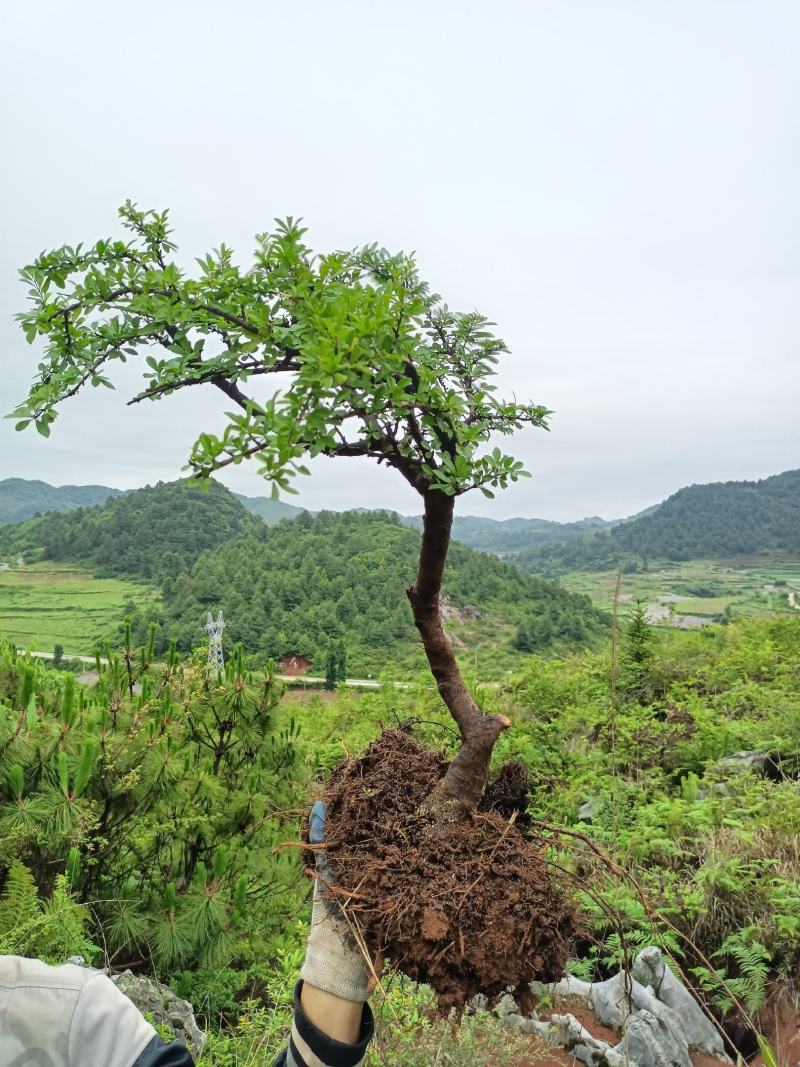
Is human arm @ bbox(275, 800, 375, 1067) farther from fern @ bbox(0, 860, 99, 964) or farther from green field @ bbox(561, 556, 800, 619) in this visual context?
green field @ bbox(561, 556, 800, 619)

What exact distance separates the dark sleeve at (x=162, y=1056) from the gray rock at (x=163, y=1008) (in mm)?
2251

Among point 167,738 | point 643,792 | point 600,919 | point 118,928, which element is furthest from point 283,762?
point 643,792

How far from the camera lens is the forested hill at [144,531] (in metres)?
49.1

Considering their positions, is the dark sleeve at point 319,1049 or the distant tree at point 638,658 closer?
the dark sleeve at point 319,1049

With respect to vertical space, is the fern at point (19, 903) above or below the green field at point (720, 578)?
above

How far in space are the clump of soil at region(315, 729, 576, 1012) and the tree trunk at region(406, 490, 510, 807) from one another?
0.09m

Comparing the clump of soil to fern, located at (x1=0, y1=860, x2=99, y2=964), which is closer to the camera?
the clump of soil

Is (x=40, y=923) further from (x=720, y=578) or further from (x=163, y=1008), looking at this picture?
(x=720, y=578)

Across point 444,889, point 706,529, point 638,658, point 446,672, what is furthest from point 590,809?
point 706,529

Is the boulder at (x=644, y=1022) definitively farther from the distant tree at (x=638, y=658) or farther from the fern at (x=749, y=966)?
the distant tree at (x=638, y=658)

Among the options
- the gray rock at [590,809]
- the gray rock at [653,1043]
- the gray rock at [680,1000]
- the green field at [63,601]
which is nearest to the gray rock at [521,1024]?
the gray rock at [653,1043]

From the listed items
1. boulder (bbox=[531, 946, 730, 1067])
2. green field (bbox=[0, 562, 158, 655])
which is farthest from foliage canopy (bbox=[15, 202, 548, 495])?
green field (bbox=[0, 562, 158, 655])

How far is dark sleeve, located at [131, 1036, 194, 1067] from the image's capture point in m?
1.17

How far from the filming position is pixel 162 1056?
1185mm
